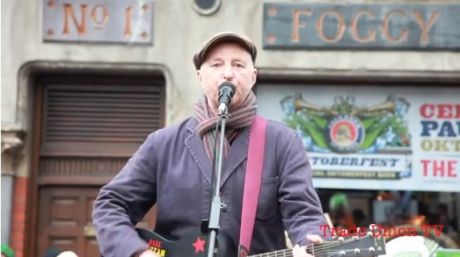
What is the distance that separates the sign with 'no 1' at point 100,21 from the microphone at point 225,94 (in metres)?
5.15

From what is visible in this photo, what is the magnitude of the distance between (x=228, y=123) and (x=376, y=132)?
17.3ft

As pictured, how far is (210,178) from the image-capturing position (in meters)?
2.93

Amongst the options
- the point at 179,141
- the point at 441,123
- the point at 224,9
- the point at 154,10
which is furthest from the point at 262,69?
the point at 179,141

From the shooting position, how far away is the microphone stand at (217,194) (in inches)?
106

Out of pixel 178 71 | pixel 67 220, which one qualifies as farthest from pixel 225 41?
pixel 67 220

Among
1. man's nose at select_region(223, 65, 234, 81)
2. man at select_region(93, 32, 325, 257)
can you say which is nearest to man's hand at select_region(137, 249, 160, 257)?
man at select_region(93, 32, 325, 257)

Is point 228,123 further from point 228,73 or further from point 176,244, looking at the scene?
point 176,244

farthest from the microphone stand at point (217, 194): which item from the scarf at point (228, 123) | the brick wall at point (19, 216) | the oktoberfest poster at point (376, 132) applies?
the brick wall at point (19, 216)

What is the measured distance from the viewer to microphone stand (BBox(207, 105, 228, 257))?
8.85 ft

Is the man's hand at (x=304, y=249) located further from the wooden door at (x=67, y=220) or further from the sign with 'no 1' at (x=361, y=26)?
the wooden door at (x=67, y=220)

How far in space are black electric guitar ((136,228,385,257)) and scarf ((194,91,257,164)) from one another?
304 millimetres

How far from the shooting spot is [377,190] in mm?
8055

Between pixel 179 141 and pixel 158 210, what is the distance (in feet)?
0.88

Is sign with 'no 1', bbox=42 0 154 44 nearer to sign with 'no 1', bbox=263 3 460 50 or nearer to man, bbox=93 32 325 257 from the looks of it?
sign with 'no 1', bbox=263 3 460 50
